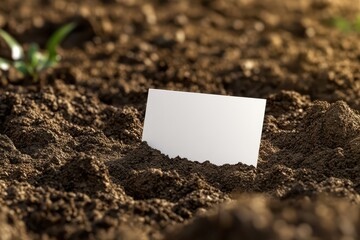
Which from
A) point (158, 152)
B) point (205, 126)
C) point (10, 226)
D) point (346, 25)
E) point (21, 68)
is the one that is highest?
point (346, 25)

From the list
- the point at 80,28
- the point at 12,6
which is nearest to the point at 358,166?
the point at 80,28

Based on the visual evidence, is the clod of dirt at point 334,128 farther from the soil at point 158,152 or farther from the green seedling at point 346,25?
the green seedling at point 346,25

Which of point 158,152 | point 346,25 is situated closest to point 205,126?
point 158,152

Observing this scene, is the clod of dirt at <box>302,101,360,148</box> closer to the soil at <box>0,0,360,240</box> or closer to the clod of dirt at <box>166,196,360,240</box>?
the soil at <box>0,0,360,240</box>

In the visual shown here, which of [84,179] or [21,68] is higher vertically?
[21,68]

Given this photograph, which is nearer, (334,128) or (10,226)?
(10,226)

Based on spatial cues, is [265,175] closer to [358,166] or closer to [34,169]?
[358,166]

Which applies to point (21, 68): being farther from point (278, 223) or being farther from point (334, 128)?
point (278, 223)
